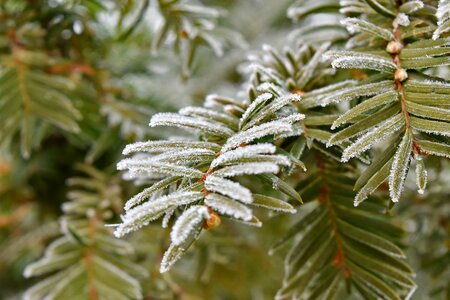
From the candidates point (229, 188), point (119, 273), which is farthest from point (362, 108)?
point (119, 273)

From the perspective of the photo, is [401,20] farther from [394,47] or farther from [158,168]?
[158,168]

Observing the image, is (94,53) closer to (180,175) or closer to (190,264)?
(190,264)

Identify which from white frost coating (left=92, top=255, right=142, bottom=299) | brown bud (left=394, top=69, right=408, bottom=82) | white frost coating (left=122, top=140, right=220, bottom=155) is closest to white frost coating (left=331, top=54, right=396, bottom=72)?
brown bud (left=394, top=69, right=408, bottom=82)

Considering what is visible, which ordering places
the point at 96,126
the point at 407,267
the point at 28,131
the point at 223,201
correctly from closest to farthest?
the point at 223,201
the point at 407,267
the point at 28,131
the point at 96,126

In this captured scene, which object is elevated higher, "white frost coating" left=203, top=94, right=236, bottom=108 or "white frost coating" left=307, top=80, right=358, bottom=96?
"white frost coating" left=307, top=80, right=358, bottom=96

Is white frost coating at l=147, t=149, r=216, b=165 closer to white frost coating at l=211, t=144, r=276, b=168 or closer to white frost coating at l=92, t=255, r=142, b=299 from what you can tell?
white frost coating at l=211, t=144, r=276, b=168

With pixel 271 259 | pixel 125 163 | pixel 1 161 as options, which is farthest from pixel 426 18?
pixel 1 161
